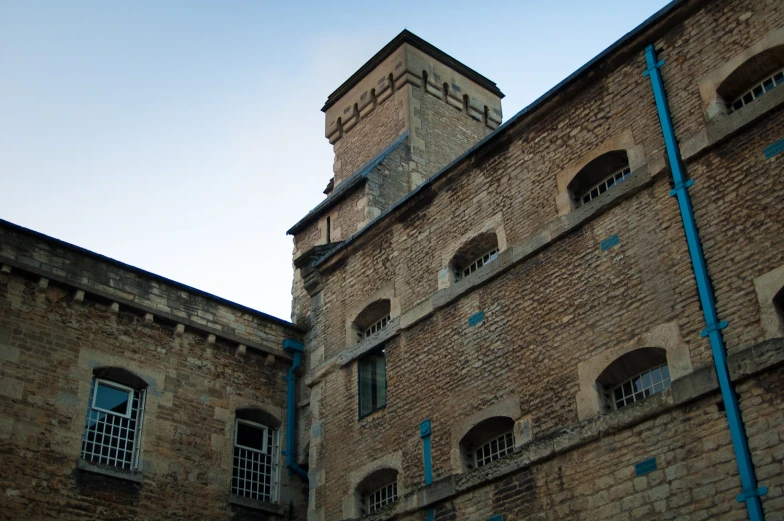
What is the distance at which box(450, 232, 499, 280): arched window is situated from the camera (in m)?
15.9

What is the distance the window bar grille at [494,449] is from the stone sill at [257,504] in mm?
4639

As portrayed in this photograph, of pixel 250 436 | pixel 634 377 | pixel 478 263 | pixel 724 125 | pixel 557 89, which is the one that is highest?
pixel 557 89

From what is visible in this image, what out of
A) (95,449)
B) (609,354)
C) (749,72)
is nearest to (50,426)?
(95,449)

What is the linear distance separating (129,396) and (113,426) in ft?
2.21

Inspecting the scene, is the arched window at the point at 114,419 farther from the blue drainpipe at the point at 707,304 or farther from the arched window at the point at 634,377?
the blue drainpipe at the point at 707,304

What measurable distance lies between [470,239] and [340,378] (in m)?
3.70

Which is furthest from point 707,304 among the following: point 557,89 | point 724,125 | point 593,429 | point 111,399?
point 111,399

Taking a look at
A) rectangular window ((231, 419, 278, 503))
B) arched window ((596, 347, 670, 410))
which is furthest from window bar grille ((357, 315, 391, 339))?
arched window ((596, 347, 670, 410))

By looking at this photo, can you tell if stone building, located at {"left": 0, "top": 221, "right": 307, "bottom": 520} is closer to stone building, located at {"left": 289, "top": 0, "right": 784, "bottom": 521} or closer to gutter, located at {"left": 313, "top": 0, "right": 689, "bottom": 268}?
stone building, located at {"left": 289, "top": 0, "right": 784, "bottom": 521}

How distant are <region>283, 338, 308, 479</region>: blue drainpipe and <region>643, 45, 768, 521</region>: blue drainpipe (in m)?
8.70

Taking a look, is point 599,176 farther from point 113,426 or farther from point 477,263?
point 113,426

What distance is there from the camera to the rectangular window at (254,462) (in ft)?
57.4

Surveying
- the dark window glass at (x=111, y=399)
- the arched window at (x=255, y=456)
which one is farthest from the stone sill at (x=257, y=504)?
the dark window glass at (x=111, y=399)

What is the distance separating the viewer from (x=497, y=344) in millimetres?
14656
